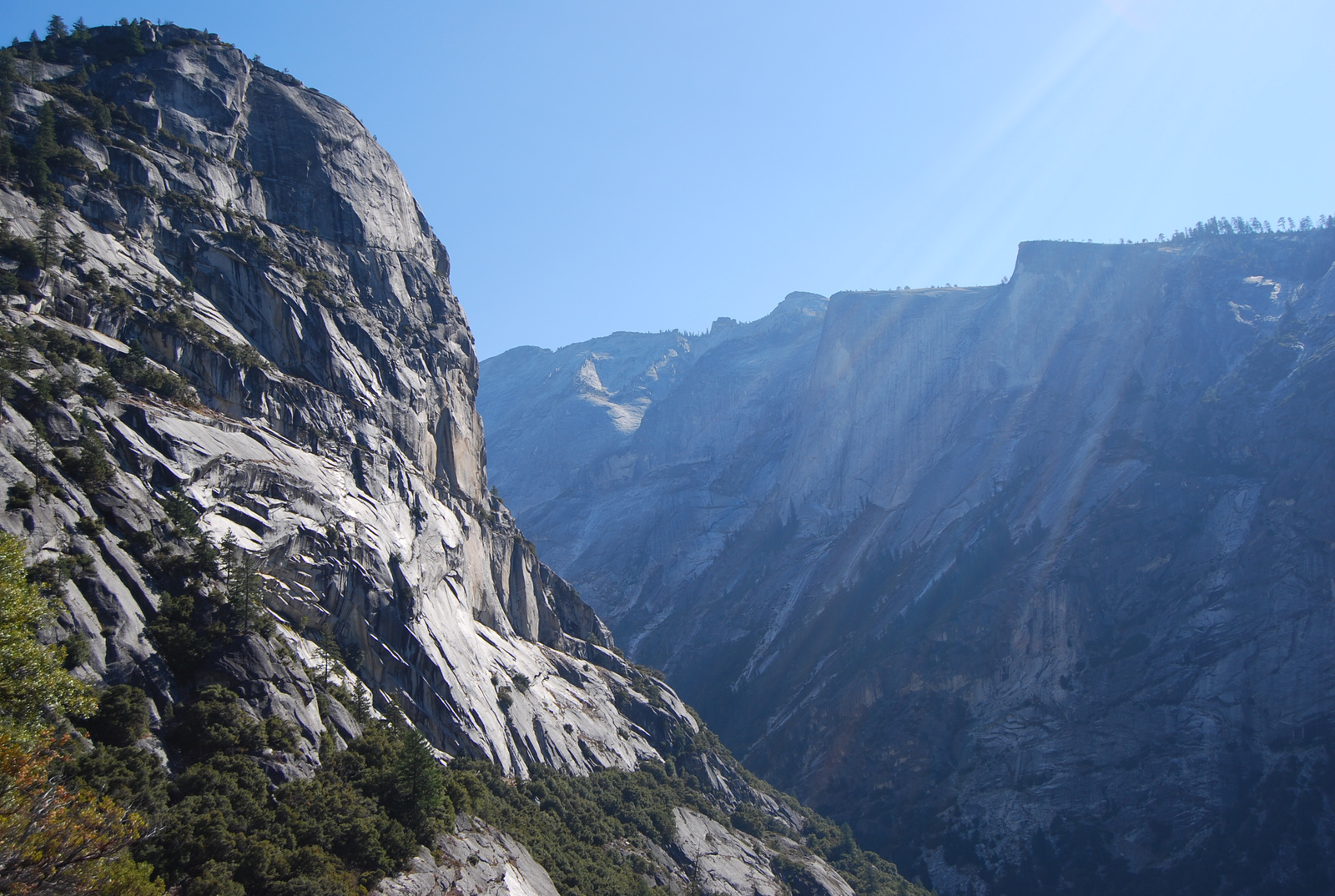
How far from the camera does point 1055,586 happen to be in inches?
4835

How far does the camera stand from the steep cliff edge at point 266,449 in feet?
141

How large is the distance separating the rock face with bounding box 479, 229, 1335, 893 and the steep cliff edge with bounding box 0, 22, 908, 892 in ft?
92.7

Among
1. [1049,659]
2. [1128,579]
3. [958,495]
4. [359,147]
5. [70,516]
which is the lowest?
[70,516]

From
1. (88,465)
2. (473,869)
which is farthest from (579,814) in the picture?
(88,465)

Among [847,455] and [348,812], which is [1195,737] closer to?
[847,455]

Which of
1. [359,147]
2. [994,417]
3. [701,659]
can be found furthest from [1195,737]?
[359,147]

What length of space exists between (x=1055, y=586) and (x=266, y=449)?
104 metres

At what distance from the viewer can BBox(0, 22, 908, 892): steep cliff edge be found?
42.9 meters

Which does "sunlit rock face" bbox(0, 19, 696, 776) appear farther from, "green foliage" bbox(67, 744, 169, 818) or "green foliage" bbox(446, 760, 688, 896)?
"green foliage" bbox(67, 744, 169, 818)

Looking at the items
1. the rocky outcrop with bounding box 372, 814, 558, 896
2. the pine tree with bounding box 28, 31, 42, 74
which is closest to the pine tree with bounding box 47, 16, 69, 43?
the pine tree with bounding box 28, 31, 42, 74

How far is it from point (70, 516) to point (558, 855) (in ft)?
121

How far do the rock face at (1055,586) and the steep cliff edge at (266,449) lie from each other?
28265 mm

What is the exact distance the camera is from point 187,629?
41.6 meters

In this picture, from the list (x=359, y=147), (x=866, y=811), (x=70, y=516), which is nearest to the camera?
(x=70, y=516)
